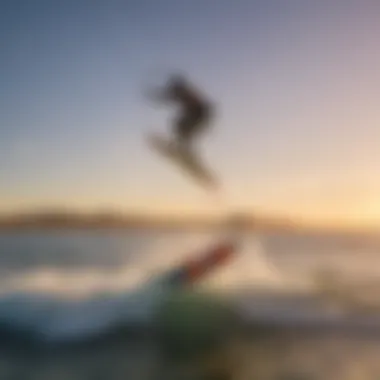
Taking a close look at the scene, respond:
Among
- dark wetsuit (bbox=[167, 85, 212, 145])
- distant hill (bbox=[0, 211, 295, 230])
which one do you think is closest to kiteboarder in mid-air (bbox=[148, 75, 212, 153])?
dark wetsuit (bbox=[167, 85, 212, 145])

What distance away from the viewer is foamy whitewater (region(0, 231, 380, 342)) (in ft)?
3.56

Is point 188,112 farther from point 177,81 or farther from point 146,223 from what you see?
point 146,223

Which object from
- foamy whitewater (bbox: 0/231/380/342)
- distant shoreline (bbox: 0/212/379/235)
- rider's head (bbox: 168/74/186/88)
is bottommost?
foamy whitewater (bbox: 0/231/380/342)

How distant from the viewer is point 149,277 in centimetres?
109

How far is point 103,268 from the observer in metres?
1.10

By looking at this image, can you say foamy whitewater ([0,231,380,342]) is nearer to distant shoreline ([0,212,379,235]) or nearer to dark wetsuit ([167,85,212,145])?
distant shoreline ([0,212,379,235])

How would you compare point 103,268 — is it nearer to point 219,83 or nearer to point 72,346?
point 72,346

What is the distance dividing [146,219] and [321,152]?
32 cm

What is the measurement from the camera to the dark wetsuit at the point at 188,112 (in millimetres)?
1110

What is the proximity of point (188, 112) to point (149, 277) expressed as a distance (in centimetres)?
28

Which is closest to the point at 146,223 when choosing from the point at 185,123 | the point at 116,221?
the point at 116,221

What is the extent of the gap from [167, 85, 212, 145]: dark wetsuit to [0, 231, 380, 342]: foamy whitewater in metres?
0.17

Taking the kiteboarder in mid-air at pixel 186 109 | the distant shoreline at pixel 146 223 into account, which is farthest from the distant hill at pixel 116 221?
the kiteboarder in mid-air at pixel 186 109

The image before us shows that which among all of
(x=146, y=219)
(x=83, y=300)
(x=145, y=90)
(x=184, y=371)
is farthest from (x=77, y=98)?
(x=184, y=371)
